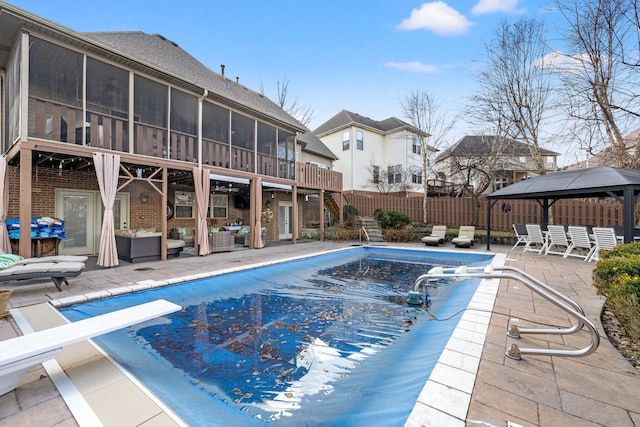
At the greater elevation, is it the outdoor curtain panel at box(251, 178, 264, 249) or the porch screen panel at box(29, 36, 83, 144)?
the porch screen panel at box(29, 36, 83, 144)

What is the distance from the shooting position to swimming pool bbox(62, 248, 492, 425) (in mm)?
2523

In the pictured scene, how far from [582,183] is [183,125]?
541 inches

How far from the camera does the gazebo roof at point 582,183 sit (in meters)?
7.27

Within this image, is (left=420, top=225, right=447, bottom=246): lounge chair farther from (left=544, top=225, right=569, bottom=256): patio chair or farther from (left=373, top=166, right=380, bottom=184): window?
(left=373, top=166, right=380, bottom=184): window

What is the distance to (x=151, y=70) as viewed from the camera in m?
8.11

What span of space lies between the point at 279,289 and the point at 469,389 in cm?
458

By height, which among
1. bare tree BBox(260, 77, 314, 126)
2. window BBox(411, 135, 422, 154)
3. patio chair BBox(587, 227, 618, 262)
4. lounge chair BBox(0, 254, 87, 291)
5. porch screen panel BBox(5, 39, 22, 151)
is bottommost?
lounge chair BBox(0, 254, 87, 291)

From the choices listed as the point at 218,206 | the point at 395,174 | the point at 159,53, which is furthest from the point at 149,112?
the point at 395,174

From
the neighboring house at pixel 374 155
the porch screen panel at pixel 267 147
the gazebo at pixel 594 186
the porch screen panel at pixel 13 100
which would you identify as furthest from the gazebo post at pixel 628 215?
the neighboring house at pixel 374 155

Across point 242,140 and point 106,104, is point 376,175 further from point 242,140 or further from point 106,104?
point 106,104

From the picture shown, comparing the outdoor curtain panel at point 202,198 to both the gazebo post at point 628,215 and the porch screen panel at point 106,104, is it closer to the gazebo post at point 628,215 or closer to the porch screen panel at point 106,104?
the porch screen panel at point 106,104

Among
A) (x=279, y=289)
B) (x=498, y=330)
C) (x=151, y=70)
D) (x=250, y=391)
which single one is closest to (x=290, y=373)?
(x=250, y=391)

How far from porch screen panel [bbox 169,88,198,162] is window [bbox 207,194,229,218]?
3.31 m

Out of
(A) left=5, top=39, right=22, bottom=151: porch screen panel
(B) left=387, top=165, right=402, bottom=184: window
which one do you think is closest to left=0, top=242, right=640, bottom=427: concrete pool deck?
(A) left=5, top=39, right=22, bottom=151: porch screen panel
